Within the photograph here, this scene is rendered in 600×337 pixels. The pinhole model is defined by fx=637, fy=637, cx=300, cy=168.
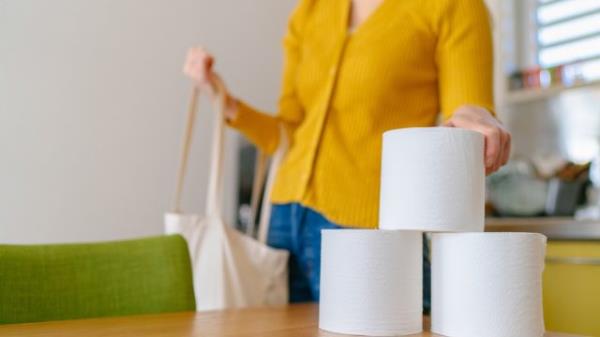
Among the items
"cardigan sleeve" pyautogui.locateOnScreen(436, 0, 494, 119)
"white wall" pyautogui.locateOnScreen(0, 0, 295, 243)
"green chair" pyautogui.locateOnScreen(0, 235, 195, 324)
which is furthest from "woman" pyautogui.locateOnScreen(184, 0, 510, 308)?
"white wall" pyautogui.locateOnScreen(0, 0, 295, 243)

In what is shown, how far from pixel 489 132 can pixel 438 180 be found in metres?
0.14

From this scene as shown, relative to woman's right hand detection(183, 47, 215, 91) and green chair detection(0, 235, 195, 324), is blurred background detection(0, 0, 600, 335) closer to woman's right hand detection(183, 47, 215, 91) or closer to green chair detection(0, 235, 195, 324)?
woman's right hand detection(183, 47, 215, 91)

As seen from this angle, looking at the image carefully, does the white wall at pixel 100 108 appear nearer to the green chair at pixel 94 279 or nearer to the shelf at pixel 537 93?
the green chair at pixel 94 279

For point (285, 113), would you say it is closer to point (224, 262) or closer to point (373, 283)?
point (224, 262)

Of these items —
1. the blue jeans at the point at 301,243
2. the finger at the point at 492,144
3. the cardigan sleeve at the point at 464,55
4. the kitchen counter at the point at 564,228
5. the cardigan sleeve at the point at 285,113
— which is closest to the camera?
the finger at the point at 492,144

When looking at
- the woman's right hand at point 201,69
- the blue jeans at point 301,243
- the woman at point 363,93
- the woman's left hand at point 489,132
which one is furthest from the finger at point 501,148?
the woman's right hand at point 201,69

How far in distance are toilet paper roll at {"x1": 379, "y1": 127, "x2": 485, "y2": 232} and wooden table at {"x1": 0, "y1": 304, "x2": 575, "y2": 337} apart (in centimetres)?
13

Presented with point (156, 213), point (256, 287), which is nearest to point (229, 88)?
point (156, 213)

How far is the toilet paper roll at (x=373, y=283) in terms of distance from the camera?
27.7 inches

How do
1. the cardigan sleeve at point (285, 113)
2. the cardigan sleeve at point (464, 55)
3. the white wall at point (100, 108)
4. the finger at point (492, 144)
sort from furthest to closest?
the white wall at point (100, 108), the cardigan sleeve at point (285, 113), the cardigan sleeve at point (464, 55), the finger at point (492, 144)

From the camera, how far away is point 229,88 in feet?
6.22

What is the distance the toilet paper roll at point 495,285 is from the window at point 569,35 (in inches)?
71.4

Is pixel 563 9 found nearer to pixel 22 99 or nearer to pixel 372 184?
pixel 372 184

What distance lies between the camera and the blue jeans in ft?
3.62
